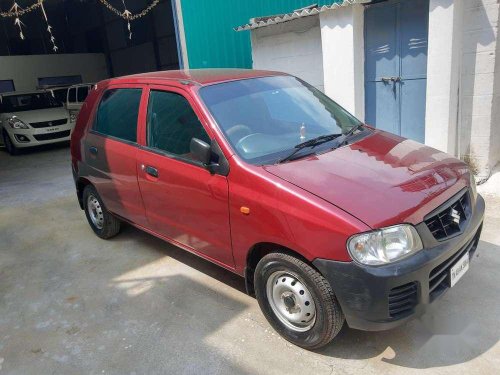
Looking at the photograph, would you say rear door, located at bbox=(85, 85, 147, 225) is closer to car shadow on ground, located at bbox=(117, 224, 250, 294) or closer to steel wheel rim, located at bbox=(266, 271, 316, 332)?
car shadow on ground, located at bbox=(117, 224, 250, 294)

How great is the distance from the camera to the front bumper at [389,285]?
7.36ft

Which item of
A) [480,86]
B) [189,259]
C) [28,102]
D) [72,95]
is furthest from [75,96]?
[480,86]

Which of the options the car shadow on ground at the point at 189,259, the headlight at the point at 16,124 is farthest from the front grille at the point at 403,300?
the headlight at the point at 16,124

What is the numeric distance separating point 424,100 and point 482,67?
73 cm

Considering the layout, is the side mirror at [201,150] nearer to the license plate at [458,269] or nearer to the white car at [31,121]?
the license plate at [458,269]

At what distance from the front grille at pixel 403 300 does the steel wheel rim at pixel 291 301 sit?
0.47 meters

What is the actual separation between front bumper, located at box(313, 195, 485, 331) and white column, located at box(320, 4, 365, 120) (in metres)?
3.79

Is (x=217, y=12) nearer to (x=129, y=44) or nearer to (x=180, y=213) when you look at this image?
(x=180, y=213)

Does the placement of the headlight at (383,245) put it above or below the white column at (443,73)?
below

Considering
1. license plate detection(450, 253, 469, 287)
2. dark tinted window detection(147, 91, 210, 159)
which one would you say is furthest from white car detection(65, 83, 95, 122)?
license plate detection(450, 253, 469, 287)

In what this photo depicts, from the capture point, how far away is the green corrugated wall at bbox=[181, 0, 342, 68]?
7973 mm

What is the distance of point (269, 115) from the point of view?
10.7 ft

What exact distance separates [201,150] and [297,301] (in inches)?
45.6

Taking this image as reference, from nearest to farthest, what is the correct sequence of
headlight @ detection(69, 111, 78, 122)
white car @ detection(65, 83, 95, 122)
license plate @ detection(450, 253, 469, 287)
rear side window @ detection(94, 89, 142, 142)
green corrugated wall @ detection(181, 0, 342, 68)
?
license plate @ detection(450, 253, 469, 287)
rear side window @ detection(94, 89, 142, 142)
green corrugated wall @ detection(181, 0, 342, 68)
headlight @ detection(69, 111, 78, 122)
white car @ detection(65, 83, 95, 122)
